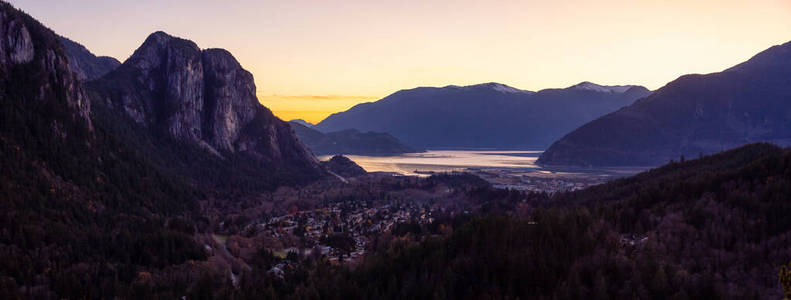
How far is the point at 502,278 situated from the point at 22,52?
12829cm

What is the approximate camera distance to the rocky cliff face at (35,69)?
10881cm

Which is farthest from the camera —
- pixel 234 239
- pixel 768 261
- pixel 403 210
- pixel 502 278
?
pixel 403 210

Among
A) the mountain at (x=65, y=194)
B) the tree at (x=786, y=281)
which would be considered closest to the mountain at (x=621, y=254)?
the tree at (x=786, y=281)

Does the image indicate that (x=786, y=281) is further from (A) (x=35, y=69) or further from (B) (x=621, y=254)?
(A) (x=35, y=69)

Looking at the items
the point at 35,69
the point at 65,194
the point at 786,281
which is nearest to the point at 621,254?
the point at 786,281

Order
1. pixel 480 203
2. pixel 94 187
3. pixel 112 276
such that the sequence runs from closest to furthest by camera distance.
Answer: pixel 112 276 < pixel 94 187 < pixel 480 203

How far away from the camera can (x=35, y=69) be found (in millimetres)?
114812

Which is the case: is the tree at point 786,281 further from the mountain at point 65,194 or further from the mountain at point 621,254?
the mountain at point 65,194

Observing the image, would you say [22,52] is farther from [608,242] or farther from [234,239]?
[608,242]

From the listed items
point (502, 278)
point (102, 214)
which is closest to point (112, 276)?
point (102, 214)

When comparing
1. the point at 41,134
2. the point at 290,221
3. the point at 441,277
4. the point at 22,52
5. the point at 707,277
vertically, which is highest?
the point at 22,52

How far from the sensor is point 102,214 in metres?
97.8

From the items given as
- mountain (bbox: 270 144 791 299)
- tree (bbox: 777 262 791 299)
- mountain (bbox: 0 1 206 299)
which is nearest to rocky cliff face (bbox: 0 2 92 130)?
mountain (bbox: 0 1 206 299)

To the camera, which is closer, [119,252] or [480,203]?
[119,252]
